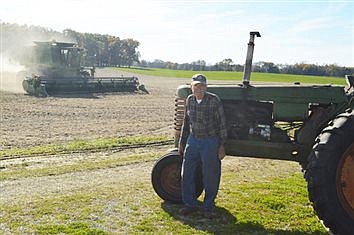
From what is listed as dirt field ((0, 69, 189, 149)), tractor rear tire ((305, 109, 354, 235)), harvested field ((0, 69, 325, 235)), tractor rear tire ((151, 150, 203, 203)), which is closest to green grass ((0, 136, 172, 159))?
harvested field ((0, 69, 325, 235))

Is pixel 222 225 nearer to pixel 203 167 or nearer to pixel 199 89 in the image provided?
pixel 203 167

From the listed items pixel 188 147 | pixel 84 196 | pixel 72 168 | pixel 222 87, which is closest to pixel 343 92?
pixel 222 87

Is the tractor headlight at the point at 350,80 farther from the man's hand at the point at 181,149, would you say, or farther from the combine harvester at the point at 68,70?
the combine harvester at the point at 68,70

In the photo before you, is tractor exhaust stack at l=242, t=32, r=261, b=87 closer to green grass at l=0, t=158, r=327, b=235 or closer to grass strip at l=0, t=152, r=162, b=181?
green grass at l=0, t=158, r=327, b=235

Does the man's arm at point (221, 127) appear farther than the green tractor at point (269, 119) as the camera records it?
No

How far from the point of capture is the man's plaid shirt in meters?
6.89

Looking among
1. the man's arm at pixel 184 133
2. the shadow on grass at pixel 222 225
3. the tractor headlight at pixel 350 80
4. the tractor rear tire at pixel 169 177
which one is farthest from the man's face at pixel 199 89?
the tractor headlight at pixel 350 80

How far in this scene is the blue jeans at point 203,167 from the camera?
6930 millimetres

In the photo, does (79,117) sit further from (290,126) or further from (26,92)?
(290,126)

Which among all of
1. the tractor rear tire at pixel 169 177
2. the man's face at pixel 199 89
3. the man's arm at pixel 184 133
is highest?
Result: the man's face at pixel 199 89

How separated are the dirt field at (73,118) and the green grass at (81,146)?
2.50 ft

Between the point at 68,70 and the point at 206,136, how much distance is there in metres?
30.8

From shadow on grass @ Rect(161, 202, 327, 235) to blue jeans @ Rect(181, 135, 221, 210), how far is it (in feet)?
0.63

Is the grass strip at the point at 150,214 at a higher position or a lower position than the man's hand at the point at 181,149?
lower
